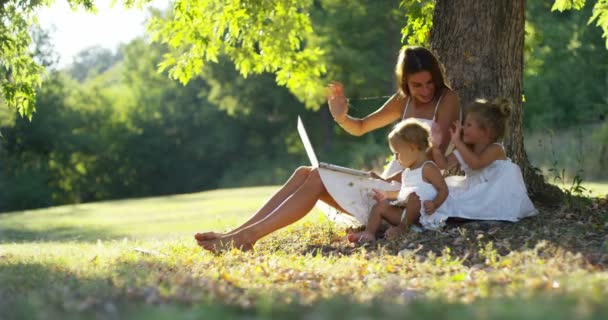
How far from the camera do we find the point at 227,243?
7.69m

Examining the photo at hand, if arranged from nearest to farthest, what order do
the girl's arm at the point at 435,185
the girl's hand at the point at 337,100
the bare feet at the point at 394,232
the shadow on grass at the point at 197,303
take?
the shadow on grass at the point at 197,303 → the girl's arm at the point at 435,185 → the bare feet at the point at 394,232 → the girl's hand at the point at 337,100

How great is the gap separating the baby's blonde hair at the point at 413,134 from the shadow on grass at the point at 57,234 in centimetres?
756

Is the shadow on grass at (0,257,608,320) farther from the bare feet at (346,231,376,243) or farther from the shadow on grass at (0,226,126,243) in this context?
the shadow on grass at (0,226,126,243)

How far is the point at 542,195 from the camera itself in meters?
8.97

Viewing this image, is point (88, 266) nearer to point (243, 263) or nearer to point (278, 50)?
point (243, 263)

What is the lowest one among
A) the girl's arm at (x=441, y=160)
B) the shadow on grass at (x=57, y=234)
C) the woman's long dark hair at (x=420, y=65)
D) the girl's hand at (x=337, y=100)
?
the shadow on grass at (x=57, y=234)

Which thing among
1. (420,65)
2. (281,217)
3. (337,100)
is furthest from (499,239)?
(337,100)

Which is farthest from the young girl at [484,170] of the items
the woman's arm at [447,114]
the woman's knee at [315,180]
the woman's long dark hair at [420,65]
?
the woman's knee at [315,180]

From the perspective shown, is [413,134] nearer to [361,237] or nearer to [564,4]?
[361,237]

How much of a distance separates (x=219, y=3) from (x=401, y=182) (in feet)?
16.1

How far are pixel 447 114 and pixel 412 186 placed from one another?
779 mm

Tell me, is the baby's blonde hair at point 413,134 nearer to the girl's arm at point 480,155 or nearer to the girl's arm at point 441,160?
the girl's arm at point 441,160

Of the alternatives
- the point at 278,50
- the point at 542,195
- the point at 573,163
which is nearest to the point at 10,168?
the point at 573,163

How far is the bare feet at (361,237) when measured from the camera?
762cm
